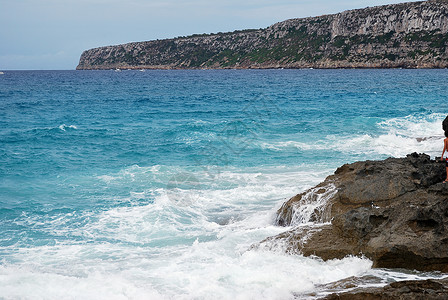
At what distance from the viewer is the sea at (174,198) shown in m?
8.00

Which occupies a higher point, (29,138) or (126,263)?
(29,138)

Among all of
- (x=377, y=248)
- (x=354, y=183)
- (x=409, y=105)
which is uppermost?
(x=409, y=105)

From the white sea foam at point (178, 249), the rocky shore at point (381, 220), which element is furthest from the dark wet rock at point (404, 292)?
the white sea foam at point (178, 249)

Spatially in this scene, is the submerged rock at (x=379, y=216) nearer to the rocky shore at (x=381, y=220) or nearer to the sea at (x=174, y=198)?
the rocky shore at (x=381, y=220)

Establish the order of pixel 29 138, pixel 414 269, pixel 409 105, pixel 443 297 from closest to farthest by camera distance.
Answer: pixel 443 297 < pixel 414 269 < pixel 29 138 < pixel 409 105

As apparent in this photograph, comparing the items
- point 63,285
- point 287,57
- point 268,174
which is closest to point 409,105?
point 268,174

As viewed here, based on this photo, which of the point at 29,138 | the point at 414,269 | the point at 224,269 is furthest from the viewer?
the point at 29,138

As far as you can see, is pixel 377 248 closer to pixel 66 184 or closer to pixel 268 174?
pixel 268 174

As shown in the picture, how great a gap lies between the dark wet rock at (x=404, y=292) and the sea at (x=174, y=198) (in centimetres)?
43

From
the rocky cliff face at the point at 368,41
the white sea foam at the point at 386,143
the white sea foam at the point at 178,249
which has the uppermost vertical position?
the rocky cliff face at the point at 368,41

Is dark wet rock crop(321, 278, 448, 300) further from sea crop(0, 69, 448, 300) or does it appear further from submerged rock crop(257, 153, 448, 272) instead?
submerged rock crop(257, 153, 448, 272)

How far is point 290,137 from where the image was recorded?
2570 cm

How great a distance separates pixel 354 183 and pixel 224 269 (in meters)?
3.68

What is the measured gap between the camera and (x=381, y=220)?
8711mm
